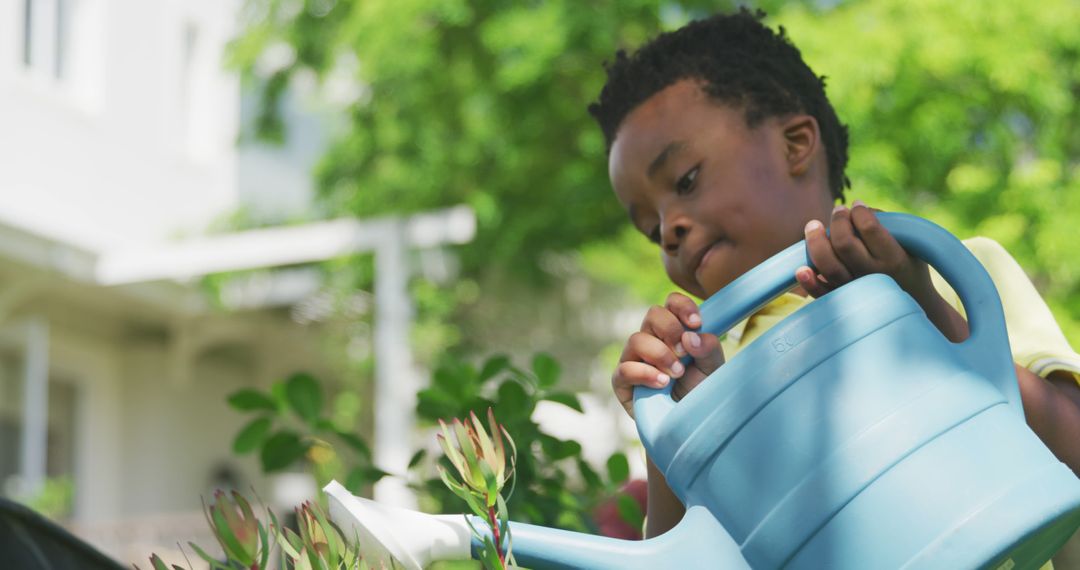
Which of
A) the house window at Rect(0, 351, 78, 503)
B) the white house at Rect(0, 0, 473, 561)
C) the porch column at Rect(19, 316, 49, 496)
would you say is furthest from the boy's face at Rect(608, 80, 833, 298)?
the house window at Rect(0, 351, 78, 503)

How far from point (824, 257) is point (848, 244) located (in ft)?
0.06

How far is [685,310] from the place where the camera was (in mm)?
930

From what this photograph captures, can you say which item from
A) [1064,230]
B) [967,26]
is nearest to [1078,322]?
[1064,230]

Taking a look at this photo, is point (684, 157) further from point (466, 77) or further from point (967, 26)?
point (466, 77)

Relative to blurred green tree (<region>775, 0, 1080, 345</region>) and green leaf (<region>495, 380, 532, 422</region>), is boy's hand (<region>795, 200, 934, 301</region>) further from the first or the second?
blurred green tree (<region>775, 0, 1080, 345</region>)

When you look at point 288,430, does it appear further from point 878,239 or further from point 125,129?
point 125,129

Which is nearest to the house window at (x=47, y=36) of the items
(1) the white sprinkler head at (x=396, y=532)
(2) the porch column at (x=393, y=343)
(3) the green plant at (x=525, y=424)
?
(2) the porch column at (x=393, y=343)

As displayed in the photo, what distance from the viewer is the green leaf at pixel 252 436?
1.49m

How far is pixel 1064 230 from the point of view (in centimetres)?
652

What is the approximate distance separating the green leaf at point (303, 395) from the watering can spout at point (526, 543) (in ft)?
2.19

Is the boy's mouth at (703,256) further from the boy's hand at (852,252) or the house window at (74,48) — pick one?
the house window at (74,48)

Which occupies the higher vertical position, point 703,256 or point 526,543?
point 703,256

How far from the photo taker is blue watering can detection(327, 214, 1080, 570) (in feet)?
2.49

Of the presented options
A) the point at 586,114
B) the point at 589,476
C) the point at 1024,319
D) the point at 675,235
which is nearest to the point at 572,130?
the point at 586,114
